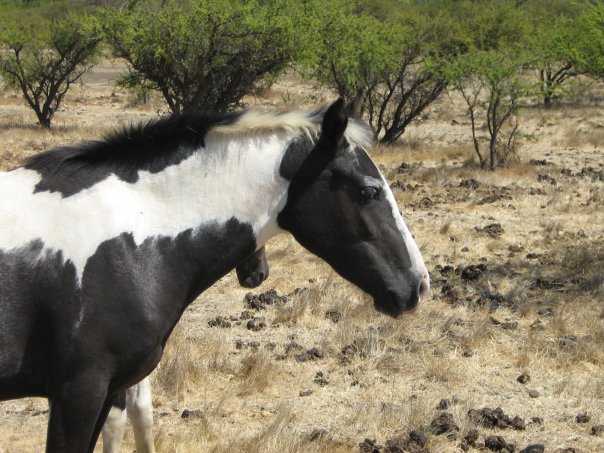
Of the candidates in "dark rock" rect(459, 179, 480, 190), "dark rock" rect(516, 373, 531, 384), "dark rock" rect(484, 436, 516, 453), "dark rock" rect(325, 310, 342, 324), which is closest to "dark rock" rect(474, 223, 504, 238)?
"dark rock" rect(459, 179, 480, 190)

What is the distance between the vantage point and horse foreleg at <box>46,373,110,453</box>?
8.46ft

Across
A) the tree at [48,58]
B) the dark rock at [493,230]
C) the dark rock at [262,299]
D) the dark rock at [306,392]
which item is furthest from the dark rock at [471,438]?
the tree at [48,58]

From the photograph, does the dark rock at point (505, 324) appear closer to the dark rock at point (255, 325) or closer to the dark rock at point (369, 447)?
the dark rock at point (255, 325)

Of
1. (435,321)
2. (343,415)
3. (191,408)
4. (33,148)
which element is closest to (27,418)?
(191,408)

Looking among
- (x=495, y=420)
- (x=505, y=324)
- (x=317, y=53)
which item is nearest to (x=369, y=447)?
(x=495, y=420)

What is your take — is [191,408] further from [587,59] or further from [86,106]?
[86,106]

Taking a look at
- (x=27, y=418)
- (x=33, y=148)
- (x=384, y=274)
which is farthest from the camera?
(x=33, y=148)

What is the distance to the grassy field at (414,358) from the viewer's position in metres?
4.50

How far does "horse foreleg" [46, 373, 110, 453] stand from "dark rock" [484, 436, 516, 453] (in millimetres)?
2518

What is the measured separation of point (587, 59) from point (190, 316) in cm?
933

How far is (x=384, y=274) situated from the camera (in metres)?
2.87

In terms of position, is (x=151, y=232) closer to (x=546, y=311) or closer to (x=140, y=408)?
(x=140, y=408)

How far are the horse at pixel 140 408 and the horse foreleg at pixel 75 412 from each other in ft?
2.08

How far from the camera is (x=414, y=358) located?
5.63m
